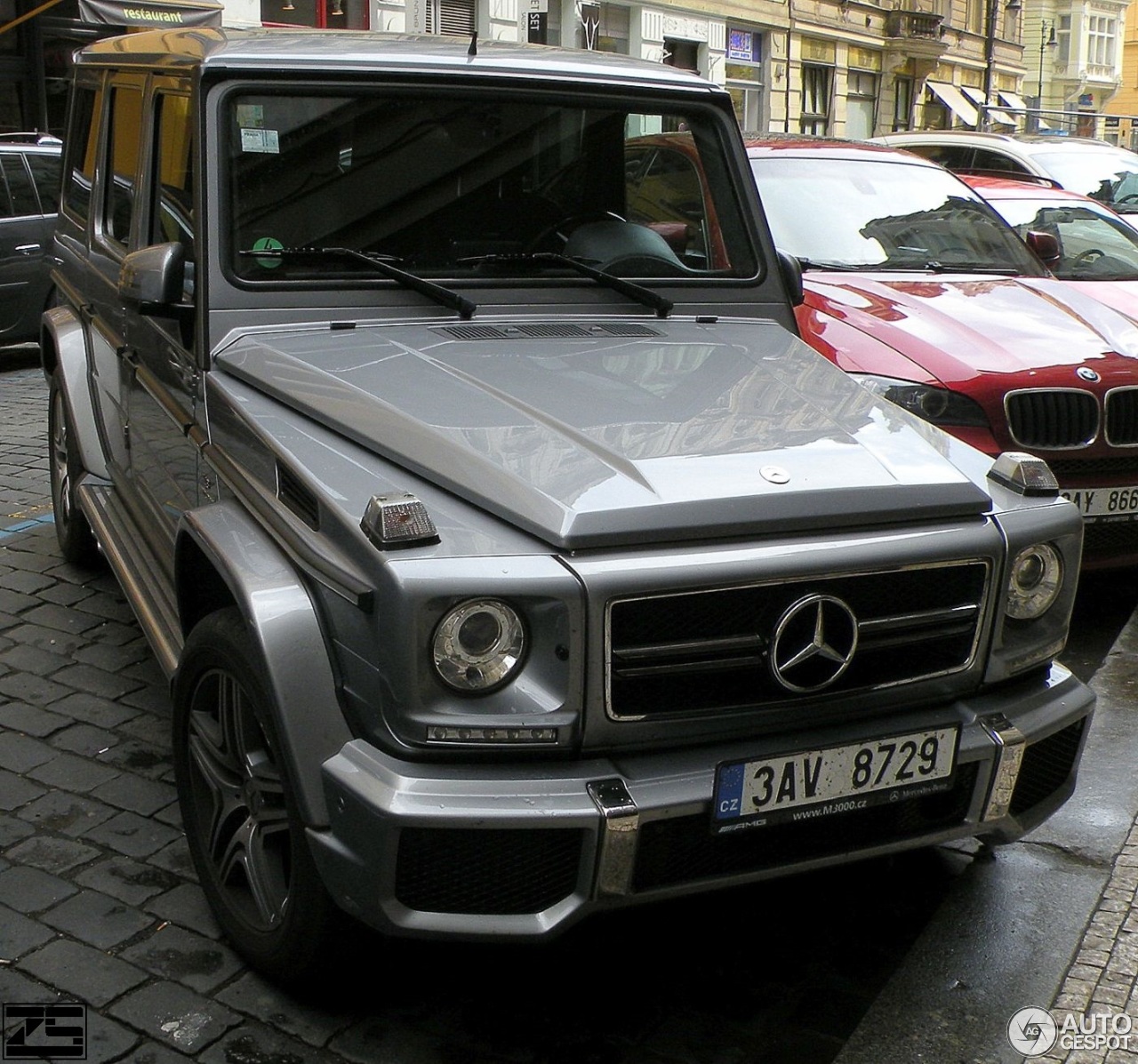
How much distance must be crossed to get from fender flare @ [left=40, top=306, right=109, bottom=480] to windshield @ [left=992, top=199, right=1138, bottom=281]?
5.66 meters

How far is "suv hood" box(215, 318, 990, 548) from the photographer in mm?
2697

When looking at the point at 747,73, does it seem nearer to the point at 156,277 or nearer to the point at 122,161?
the point at 122,161

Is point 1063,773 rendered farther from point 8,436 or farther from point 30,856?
point 8,436

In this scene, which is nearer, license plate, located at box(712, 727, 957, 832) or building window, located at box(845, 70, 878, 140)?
license plate, located at box(712, 727, 957, 832)

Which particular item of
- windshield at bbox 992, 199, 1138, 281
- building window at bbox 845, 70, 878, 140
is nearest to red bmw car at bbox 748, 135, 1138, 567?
windshield at bbox 992, 199, 1138, 281

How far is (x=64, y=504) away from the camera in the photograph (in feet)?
19.4

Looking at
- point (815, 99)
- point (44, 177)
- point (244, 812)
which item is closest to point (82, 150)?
A: point (244, 812)

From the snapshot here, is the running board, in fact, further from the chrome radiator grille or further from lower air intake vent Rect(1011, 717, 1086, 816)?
lower air intake vent Rect(1011, 717, 1086, 816)

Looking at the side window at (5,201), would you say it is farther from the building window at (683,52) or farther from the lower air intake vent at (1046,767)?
the building window at (683,52)

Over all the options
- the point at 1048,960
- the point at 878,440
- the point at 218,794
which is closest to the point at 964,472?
the point at 878,440

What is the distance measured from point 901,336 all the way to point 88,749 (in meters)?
3.39

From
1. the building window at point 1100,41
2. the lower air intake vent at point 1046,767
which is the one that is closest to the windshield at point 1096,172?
the lower air intake vent at point 1046,767

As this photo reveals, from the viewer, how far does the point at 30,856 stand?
11.8 ft

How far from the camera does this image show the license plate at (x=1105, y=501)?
5383mm
